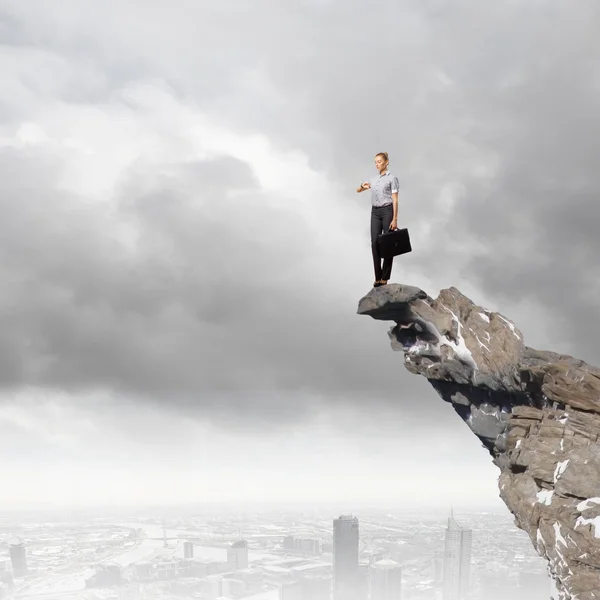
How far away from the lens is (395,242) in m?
15.3

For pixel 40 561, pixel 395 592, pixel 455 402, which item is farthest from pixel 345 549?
pixel 455 402

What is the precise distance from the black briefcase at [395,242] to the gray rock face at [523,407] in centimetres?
101

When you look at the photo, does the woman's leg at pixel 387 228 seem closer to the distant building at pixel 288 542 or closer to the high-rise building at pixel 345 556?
the high-rise building at pixel 345 556

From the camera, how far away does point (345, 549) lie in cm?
8062

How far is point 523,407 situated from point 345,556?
74.4 m

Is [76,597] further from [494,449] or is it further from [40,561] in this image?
[494,449]

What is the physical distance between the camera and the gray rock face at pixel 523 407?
12789 millimetres

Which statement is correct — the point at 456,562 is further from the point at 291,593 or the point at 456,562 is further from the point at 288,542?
the point at 288,542

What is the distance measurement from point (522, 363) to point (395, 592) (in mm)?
86304

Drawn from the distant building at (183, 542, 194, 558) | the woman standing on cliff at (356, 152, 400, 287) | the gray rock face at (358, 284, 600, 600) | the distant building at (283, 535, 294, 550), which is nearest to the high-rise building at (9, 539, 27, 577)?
the distant building at (183, 542, 194, 558)

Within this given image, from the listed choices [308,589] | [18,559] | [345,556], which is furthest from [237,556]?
[18,559]

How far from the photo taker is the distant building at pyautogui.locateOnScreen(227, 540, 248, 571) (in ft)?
350

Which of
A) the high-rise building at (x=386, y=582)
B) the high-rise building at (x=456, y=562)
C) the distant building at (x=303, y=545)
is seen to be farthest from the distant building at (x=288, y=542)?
the high-rise building at (x=456, y=562)

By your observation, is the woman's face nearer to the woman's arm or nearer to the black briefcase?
the woman's arm
